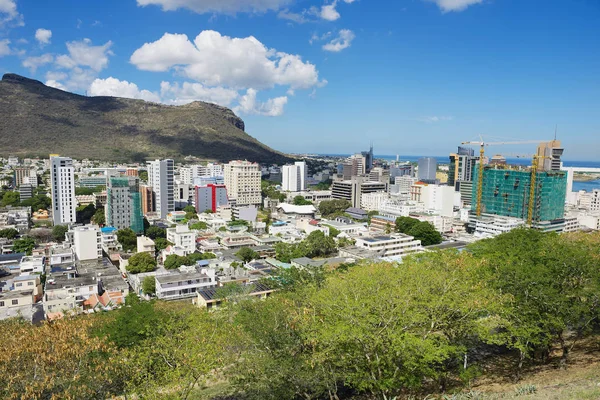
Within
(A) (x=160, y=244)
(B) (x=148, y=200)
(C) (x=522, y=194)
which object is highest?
(C) (x=522, y=194)

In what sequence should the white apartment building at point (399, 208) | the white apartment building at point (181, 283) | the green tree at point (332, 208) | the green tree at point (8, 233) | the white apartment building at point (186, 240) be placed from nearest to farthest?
1. the white apartment building at point (181, 283)
2. the white apartment building at point (186, 240)
3. the green tree at point (8, 233)
4. the white apartment building at point (399, 208)
5. the green tree at point (332, 208)

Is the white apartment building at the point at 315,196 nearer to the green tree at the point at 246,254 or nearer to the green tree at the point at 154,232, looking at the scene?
the green tree at the point at 154,232

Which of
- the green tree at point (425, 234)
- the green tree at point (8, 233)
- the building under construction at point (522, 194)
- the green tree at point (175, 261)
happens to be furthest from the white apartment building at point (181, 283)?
the building under construction at point (522, 194)

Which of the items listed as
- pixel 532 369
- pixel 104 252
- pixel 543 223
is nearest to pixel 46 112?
pixel 104 252

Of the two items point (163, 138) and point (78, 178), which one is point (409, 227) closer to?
point (78, 178)

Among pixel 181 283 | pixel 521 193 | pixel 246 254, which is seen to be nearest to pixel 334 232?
pixel 246 254

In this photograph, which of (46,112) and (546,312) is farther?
(46,112)

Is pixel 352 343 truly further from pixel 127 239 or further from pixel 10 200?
pixel 10 200
